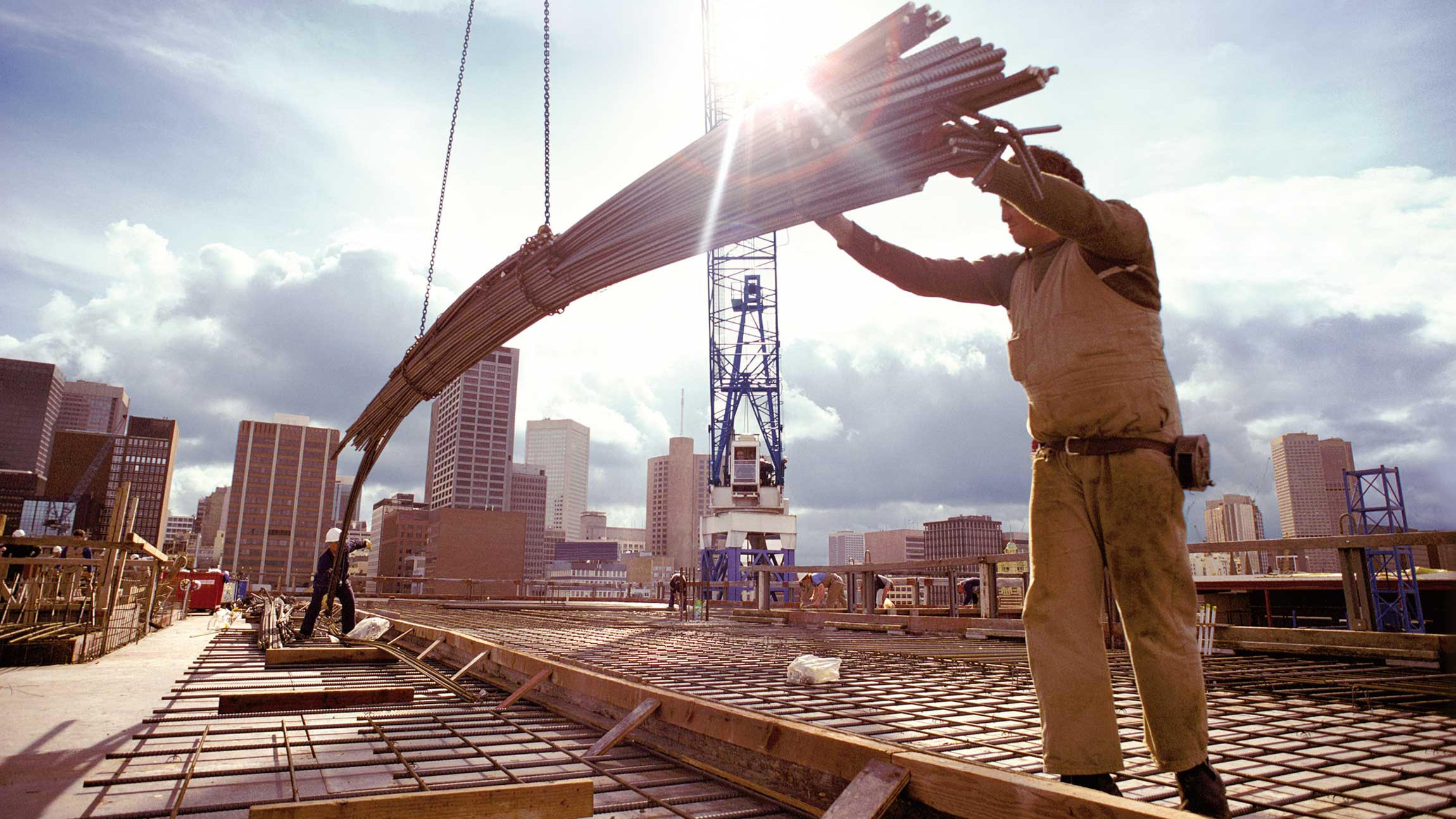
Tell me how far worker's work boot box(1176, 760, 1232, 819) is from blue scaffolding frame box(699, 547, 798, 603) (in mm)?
33055

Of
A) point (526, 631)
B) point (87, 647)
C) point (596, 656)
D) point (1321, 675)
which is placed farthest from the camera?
point (526, 631)

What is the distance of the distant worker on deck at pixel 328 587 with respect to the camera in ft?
24.8

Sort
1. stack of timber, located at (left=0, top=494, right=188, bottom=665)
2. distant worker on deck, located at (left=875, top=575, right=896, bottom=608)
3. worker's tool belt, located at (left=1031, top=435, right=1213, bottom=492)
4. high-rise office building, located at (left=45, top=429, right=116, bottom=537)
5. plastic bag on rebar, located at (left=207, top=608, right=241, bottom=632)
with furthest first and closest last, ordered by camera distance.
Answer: high-rise office building, located at (left=45, top=429, right=116, bottom=537)
distant worker on deck, located at (left=875, top=575, right=896, bottom=608)
plastic bag on rebar, located at (left=207, top=608, right=241, bottom=632)
stack of timber, located at (left=0, top=494, right=188, bottom=665)
worker's tool belt, located at (left=1031, top=435, right=1213, bottom=492)

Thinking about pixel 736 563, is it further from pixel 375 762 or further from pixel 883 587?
pixel 375 762

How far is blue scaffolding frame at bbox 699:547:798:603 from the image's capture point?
35.7m

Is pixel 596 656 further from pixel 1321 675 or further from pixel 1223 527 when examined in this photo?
pixel 1223 527

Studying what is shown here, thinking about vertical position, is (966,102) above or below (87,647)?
above

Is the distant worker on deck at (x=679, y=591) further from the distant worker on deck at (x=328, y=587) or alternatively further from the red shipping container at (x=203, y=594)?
the red shipping container at (x=203, y=594)

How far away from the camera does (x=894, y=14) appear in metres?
2.24

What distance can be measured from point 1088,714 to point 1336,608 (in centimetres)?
3202

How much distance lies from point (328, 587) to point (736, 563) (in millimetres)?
28684

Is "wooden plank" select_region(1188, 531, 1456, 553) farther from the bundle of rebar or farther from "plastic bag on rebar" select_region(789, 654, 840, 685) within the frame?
the bundle of rebar

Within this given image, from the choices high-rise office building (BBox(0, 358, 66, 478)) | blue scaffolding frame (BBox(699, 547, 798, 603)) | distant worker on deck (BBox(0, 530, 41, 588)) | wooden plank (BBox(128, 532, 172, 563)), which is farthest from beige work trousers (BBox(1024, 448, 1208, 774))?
high-rise office building (BBox(0, 358, 66, 478))

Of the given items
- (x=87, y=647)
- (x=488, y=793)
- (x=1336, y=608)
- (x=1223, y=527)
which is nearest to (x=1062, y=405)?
(x=488, y=793)
